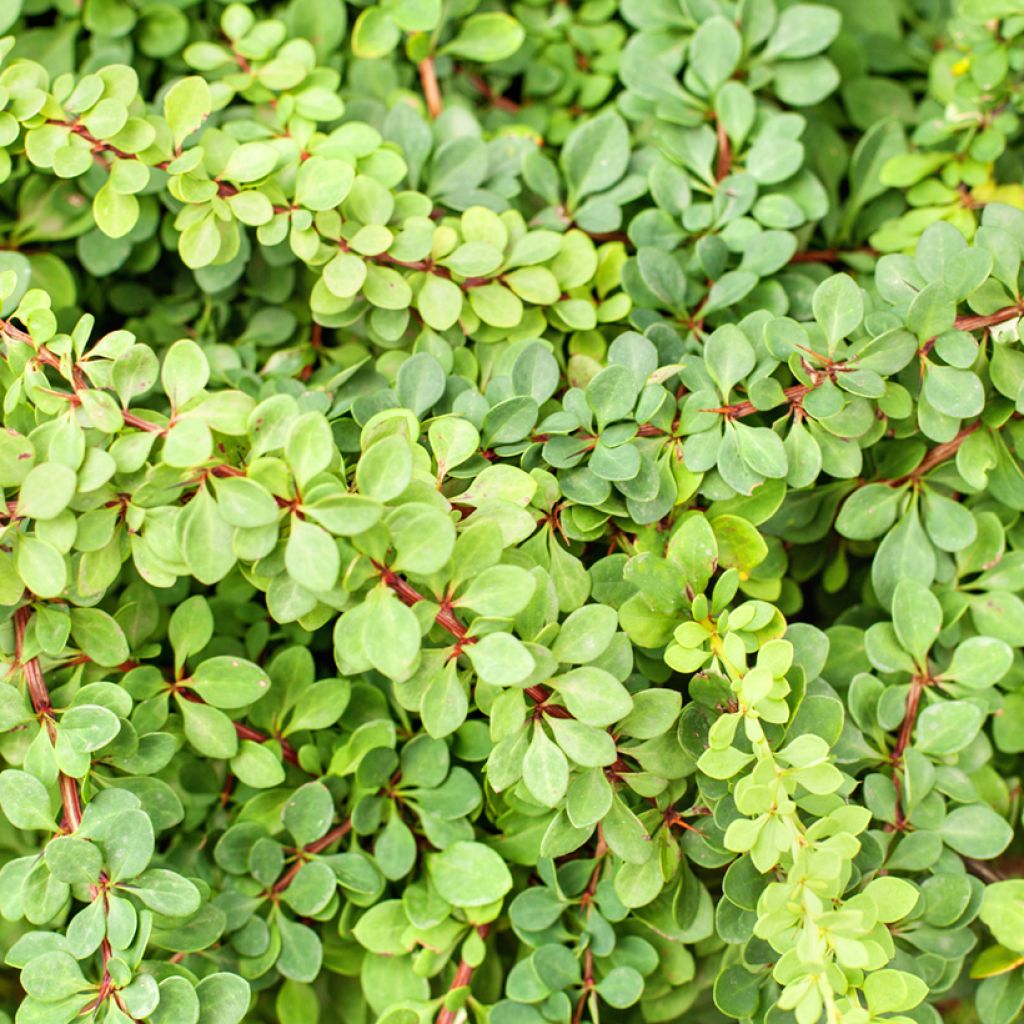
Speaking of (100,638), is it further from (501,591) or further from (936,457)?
(936,457)

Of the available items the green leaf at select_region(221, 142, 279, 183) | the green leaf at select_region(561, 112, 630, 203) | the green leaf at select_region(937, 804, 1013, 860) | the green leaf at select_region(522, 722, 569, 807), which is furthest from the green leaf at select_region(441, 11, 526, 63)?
the green leaf at select_region(937, 804, 1013, 860)

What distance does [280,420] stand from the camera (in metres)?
0.82

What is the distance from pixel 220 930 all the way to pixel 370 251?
2.06 ft

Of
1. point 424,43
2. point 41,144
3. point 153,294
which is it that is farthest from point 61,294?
point 424,43

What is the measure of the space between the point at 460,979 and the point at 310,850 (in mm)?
Result: 185

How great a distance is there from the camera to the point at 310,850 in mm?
1034

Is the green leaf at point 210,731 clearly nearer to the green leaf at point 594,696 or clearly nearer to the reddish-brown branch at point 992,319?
the green leaf at point 594,696

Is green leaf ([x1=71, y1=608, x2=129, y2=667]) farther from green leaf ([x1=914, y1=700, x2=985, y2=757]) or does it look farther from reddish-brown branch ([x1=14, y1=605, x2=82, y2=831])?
green leaf ([x1=914, y1=700, x2=985, y2=757])

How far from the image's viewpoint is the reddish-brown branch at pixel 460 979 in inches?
38.7

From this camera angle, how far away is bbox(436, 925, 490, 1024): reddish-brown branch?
0.98 meters

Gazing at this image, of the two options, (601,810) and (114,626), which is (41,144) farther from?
(601,810)

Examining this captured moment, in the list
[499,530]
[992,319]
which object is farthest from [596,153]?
[499,530]

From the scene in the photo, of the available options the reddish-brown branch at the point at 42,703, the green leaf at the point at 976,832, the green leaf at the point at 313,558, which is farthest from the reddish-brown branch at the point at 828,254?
the reddish-brown branch at the point at 42,703

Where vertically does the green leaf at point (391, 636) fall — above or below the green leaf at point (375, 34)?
below
